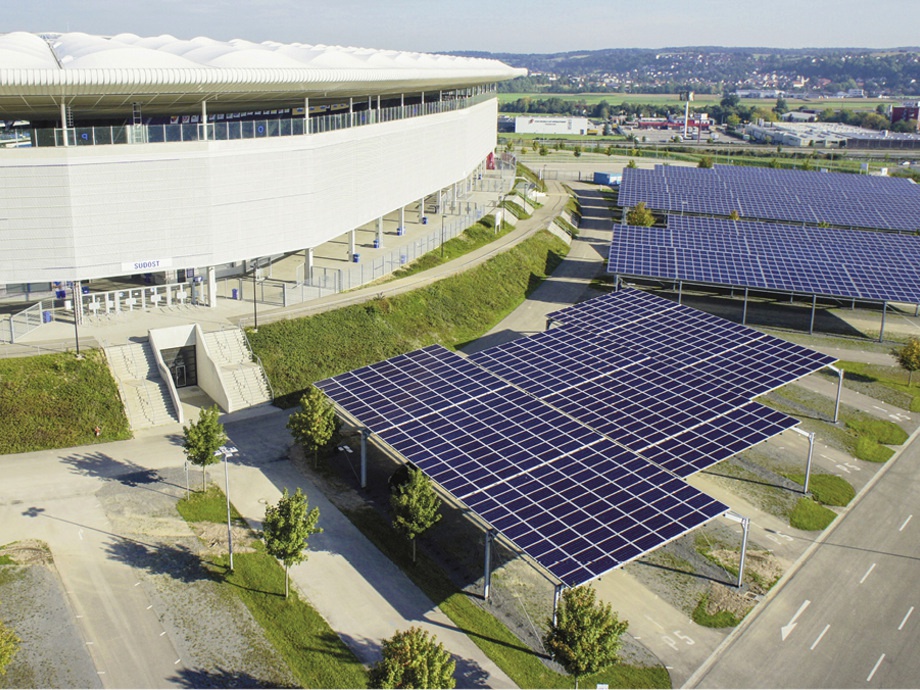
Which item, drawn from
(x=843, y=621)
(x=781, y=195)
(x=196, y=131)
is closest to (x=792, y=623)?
(x=843, y=621)

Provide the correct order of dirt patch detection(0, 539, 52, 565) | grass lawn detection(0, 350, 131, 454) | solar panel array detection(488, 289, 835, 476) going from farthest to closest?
grass lawn detection(0, 350, 131, 454), solar panel array detection(488, 289, 835, 476), dirt patch detection(0, 539, 52, 565)

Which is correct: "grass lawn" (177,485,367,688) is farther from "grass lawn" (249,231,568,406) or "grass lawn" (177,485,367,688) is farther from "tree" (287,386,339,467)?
"grass lawn" (249,231,568,406)

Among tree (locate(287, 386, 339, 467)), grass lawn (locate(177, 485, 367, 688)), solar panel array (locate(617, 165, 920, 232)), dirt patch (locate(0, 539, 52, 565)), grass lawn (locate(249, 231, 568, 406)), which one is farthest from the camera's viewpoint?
solar panel array (locate(617, 165, 920, 232))

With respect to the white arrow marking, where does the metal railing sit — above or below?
above

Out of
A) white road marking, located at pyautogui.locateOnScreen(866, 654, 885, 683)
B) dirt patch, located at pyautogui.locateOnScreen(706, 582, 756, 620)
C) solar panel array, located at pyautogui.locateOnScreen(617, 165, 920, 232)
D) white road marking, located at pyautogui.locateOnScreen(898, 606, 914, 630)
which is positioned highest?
solar panel array, located at pyautogui.locateOnScreen(617, 165, 920, 232)

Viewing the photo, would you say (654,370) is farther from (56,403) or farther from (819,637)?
(56,403)

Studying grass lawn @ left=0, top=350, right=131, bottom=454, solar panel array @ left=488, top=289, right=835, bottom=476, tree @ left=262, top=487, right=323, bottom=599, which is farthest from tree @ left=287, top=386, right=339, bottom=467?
grass lawn @ left=0, top=350, right=131, bottom=454
